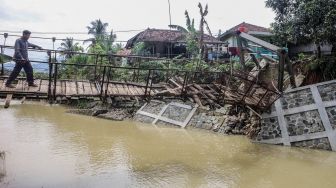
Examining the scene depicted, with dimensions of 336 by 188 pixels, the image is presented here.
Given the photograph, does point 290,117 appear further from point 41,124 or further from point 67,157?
point 41,124

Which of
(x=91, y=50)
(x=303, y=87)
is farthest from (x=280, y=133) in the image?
(x=91, y=50)

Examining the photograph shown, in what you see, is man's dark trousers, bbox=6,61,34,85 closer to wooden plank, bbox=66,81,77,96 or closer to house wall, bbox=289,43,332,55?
wooden plank, bbox=66,81,77,96

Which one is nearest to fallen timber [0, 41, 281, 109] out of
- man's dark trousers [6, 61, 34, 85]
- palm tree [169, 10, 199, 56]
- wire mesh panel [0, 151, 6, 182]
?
man's dark trousers [6, 61, 34, 85]

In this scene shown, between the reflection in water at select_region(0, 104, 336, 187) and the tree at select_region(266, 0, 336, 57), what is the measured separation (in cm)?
363

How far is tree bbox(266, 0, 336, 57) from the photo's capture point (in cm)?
1086

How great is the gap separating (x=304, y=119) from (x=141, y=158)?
506 centimetres

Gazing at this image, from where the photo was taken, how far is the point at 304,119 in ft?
35.6

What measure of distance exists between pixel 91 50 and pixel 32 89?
46.4 feet

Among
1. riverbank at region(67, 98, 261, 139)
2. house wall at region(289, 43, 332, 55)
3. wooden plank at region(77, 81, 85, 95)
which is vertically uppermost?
house wall at region(289, 43, 332, 55)

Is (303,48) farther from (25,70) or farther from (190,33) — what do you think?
(25,70)

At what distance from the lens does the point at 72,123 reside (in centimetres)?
1268

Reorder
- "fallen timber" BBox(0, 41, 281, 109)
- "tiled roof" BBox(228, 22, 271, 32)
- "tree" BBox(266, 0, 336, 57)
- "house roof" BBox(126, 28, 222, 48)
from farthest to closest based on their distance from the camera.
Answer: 1. "house roof" BBox(126, 28, 222, 48)
2. "tiled roof" BBox(228, 22, 271, 32)
3. "tree" BBox(266, 0, 336, 57)
4. "fallen timber" BBox(0, 41, 281, 109)

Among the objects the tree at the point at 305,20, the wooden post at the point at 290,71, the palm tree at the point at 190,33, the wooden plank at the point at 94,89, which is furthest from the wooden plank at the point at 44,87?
the palm tree at the point at 190,33

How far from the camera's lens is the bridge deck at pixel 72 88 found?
26.0 feet
